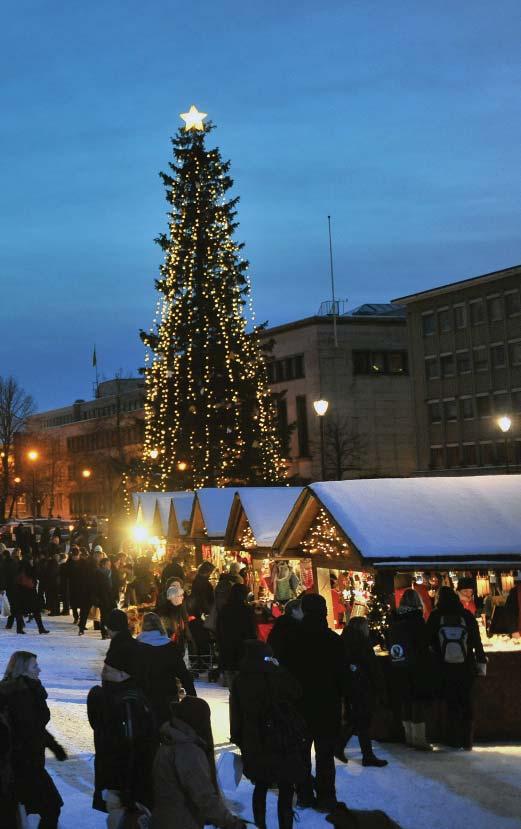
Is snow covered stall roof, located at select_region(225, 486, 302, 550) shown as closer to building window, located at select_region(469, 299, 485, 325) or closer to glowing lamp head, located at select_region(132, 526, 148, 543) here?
glowing lamp head, located at select_region(132, 526, 148, 543)

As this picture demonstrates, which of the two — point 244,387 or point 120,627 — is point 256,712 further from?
point 244,387

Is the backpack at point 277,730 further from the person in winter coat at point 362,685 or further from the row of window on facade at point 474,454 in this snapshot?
the row of window on facade at point 474,454

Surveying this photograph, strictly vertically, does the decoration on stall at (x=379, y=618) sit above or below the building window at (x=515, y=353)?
below

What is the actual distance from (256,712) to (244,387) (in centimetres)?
4073

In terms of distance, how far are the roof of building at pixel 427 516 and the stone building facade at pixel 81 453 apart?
75219 millimetres

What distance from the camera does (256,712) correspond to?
9328mm

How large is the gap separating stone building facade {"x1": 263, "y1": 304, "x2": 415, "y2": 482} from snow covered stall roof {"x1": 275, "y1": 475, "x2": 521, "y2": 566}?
70348mm

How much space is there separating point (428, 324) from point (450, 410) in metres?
5.33

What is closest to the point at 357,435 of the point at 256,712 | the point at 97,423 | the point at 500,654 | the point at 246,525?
the point at 97,423

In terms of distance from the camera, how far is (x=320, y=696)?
35.4 feet

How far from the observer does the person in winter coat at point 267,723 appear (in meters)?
9.30

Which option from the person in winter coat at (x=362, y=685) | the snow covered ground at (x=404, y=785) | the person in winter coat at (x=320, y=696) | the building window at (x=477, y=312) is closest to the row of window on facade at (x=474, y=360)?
the building window at (x=477, y=312)

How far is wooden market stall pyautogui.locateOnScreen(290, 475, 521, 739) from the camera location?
14586 mm

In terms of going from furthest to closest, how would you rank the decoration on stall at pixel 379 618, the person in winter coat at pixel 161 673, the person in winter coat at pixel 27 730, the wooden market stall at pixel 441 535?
the decoration on stall at pixel 379 618
the wooden market stall at pixel 441 535
the person in winter coat at pixel 161 673
the person in winter coat at pixel 27 730
